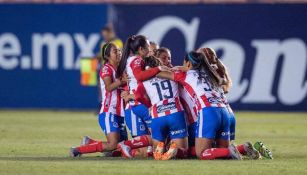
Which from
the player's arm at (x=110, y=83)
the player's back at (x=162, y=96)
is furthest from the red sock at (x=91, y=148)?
the player's back at (x=162, y=96)

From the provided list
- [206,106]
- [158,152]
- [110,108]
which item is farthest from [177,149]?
[110,108]

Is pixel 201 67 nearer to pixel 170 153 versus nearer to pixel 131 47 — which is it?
pixel 131 47

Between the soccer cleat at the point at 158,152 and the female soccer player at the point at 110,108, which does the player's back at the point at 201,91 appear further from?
the female soccer player at the point at 110,108

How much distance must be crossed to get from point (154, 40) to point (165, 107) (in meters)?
12.7

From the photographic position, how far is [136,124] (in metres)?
15.6

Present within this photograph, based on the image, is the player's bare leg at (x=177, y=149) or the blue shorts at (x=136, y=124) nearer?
the player's bare leg at (x=177, y=149)

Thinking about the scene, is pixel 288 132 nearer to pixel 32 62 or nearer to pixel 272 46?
pixel 272 46

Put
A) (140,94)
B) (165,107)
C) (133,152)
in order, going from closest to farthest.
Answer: (165,107) → (133,152) → (140,94)

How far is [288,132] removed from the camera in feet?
68.5

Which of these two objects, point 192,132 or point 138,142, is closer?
point 138,142

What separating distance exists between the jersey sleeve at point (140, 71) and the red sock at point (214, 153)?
1338 millimetres

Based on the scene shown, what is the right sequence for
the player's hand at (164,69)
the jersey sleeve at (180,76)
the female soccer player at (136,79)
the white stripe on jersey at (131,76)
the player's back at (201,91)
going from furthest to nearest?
1. the white stripe on jersey at (131,76)
2. the female soccer player at (136,79)
3. the player's hand at (164,69)
4. the jersey sleeve at (180,76)
5. the player's back at (201,91)

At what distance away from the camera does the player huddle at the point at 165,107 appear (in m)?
14.5

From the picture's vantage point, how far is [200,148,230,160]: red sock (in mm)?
14195
